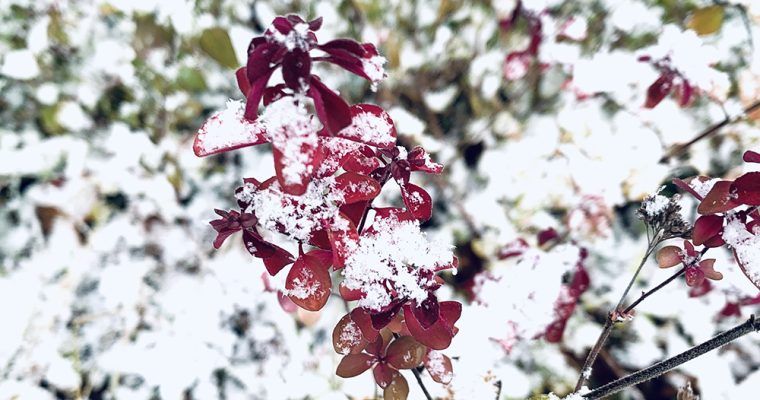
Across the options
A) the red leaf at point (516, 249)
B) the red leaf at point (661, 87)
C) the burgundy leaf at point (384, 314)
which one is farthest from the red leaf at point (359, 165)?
the red leaf at point (661, 87)

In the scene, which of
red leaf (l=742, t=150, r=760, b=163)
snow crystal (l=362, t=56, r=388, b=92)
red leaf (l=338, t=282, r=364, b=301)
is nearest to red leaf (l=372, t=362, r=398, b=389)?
red leaf (l=338, t=282, r=364, b=301)

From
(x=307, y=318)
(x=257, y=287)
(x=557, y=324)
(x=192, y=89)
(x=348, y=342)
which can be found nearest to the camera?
(x=348, y=342)

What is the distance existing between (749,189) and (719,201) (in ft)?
0.09

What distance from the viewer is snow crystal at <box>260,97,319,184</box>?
0.41 m

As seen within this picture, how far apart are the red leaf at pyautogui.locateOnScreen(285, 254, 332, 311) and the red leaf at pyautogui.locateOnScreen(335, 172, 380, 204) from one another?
80 millimetres

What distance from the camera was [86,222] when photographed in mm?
1409

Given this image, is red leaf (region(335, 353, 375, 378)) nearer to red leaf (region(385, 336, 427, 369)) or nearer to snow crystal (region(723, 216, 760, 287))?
red leaf (region(385, 336, 427, 369))

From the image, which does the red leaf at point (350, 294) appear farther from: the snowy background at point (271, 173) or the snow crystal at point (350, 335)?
the snowy background at point (271, 173)

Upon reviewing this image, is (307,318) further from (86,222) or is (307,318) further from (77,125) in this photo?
(77,125)

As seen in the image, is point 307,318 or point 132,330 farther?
point 132,330

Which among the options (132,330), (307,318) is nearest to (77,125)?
(132,330)

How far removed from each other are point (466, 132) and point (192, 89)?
31.9 inches

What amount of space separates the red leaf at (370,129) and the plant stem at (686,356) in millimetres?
365

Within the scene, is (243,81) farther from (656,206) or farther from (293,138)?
(656,206)
